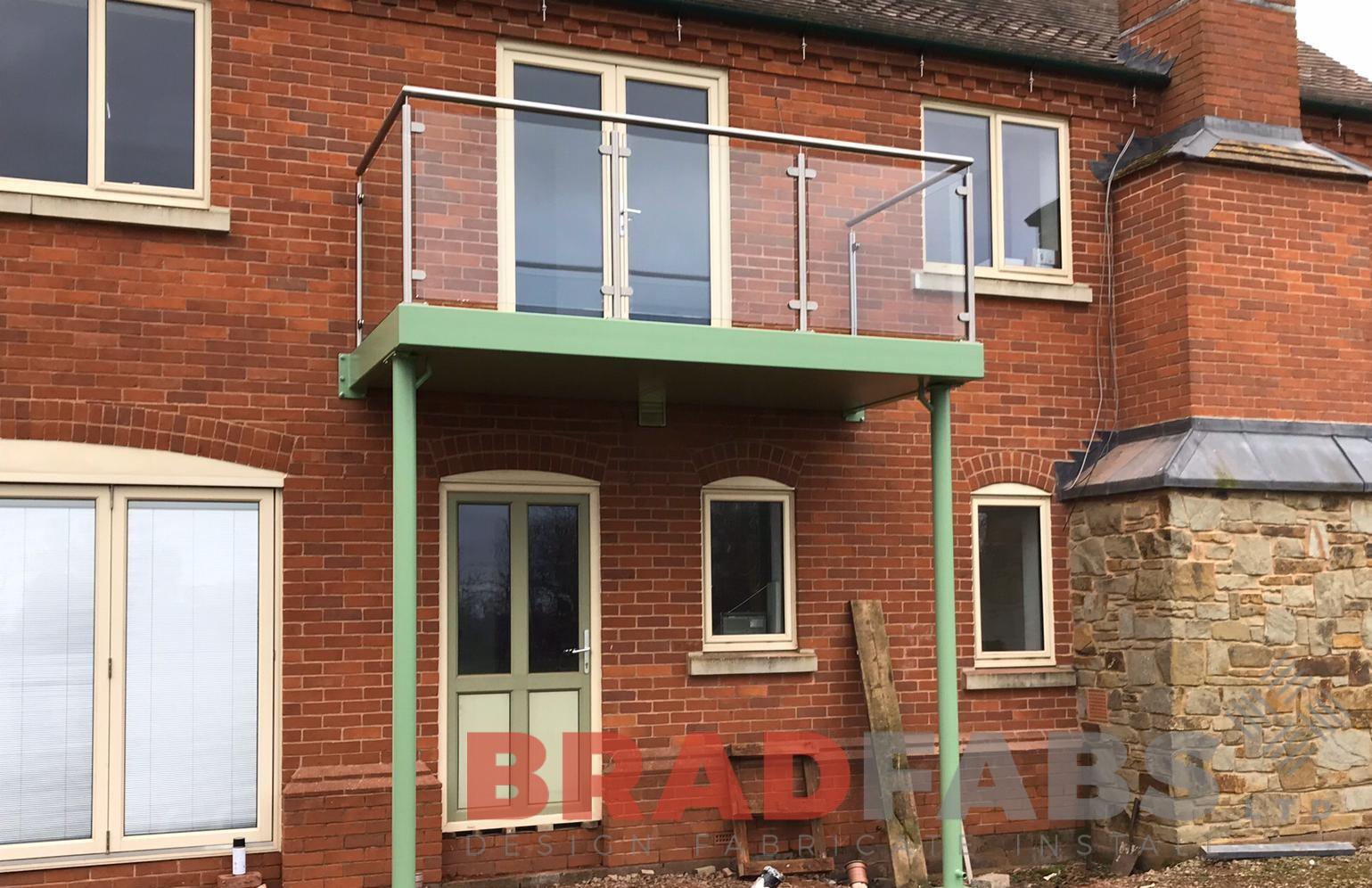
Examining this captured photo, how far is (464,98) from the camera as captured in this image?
7.09 m

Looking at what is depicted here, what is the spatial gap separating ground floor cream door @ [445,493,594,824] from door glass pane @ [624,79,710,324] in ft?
5.75

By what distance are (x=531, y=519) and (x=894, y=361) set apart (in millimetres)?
2536

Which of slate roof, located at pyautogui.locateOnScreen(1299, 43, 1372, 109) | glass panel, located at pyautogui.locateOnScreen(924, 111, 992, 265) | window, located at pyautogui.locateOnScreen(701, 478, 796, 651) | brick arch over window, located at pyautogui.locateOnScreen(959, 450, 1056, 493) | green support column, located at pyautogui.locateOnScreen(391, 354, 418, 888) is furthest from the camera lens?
slate roof, located at pyautogui.locateOnScreen(1299, 43, 1372, 109)

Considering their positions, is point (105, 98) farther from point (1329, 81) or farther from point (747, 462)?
point (1329, 81)

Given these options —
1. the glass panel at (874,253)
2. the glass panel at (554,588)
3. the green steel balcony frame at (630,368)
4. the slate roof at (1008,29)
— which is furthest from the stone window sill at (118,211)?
the glass panel at (874,253)

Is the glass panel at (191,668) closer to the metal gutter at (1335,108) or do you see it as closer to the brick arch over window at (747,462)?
the brick arch over window at (747,462)

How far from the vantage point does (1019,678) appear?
965 cm

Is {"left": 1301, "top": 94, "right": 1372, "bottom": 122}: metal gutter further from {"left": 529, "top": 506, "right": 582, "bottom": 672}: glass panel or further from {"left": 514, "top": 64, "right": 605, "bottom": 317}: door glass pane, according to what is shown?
{"left": 529, "top": 506, "right": 582, "bottom": 672}: glass panel

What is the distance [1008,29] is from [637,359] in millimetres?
5065

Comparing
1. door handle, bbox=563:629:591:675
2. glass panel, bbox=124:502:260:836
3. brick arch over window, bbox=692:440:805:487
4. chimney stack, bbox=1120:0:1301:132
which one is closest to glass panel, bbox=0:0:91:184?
glass panel, bbox=124:502:260:836

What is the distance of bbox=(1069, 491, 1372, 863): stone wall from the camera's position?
29.2ft

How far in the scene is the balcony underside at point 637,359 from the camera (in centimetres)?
702

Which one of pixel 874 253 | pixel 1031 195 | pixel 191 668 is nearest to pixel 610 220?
pixel 874 253

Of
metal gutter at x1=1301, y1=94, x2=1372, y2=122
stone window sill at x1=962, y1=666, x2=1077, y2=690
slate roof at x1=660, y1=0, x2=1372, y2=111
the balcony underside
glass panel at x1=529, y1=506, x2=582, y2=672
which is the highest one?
slate roof at x1=660, y1=0, x2=1372, y2=111
